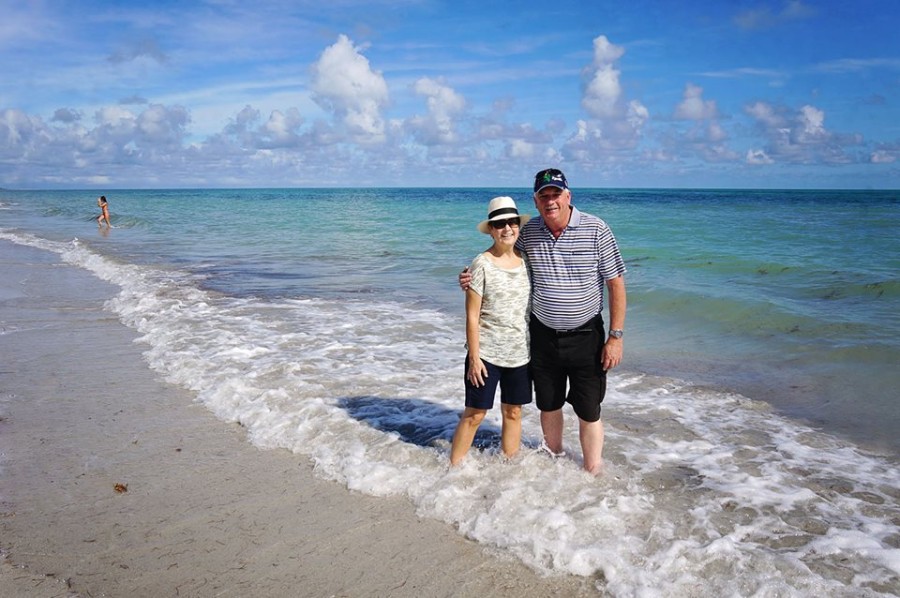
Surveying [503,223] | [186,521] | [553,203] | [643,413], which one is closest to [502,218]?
[503,223]

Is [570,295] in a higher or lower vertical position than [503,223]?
lower

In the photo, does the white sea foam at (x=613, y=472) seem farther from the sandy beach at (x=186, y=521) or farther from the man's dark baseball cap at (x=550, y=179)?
the man's dark baseball cap at (x=550, y=179)

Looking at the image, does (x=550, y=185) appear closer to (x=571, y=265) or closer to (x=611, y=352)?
(x=571, y=265)

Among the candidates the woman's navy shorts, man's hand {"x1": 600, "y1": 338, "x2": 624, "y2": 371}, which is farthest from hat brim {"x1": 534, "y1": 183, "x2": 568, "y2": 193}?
the woman's navy shorts

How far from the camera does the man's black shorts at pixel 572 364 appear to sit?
14.4 feet

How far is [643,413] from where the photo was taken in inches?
253

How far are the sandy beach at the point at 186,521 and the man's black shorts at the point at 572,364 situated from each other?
1.23 metres

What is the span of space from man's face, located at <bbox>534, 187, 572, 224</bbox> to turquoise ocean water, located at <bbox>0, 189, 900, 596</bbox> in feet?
6.35

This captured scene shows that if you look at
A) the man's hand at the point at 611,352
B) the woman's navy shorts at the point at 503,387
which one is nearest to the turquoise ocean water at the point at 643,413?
the woman's navy shorts at the point at 503,387

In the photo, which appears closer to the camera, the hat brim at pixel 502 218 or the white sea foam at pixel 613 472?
the white sea foam at pixel 613 472

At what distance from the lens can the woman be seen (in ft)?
14.1

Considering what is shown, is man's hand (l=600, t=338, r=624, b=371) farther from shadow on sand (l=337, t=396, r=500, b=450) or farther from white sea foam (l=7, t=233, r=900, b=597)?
shadow on sand (l=337, t=396, r=500, b=450)

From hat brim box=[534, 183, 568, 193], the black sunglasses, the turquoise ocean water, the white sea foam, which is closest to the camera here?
the white sea foam

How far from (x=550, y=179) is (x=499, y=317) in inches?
39.6
